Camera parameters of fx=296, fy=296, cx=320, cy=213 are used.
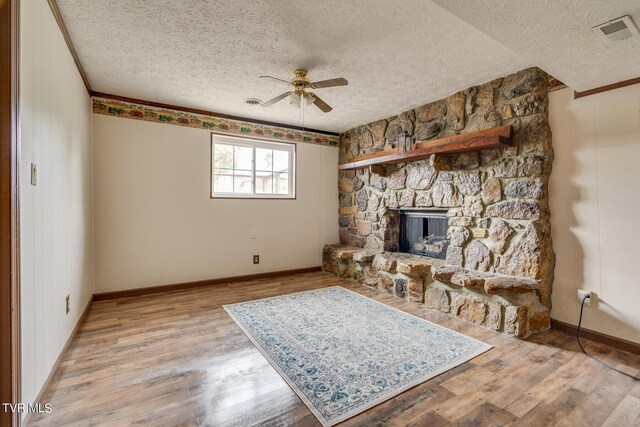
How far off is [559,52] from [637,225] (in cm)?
142

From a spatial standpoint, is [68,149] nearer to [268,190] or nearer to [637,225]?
[268,190]

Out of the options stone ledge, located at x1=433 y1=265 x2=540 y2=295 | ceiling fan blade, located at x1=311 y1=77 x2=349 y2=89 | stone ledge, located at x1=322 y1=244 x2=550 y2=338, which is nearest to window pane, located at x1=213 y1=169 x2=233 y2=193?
stone ledge, located at x1=322 y1=244 x2=550 y2=338

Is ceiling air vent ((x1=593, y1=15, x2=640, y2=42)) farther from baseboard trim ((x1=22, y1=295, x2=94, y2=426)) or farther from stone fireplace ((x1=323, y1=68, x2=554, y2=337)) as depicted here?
baseboard trim ((x1=22, y1=295, x2=94, y2=426))

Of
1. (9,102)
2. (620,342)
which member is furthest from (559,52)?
(9,102)

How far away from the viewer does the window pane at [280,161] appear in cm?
459

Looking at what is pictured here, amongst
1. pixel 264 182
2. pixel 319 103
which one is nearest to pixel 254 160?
pixel 264 182

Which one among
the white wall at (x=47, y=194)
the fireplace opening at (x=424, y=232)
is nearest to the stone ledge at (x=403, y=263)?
the fireplace opening at (x=424, y=232)

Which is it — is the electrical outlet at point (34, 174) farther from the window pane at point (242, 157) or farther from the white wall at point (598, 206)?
the white wall at point (598, 206)

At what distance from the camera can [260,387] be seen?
178 centimetres

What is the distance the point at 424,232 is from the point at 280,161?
94.0 inches

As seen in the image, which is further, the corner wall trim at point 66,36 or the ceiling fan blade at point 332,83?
the ceiling fan blade at point 332,83

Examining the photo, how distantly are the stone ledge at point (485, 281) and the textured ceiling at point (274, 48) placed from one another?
1878mm

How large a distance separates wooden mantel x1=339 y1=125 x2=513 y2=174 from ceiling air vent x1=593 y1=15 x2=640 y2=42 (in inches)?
40.3

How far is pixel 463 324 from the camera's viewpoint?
2.74 meters
